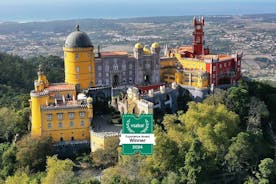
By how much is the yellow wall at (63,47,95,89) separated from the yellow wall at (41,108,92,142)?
7.80 m

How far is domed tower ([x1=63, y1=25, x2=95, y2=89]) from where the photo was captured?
53562 millimetres

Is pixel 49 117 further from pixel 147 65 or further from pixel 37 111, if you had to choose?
pixel 147 65

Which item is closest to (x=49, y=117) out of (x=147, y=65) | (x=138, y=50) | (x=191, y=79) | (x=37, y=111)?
(x=37, y=111)

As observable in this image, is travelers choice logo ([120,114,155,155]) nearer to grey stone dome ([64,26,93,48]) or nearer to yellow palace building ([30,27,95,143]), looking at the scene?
yellow palace building ([30,27,95,143])

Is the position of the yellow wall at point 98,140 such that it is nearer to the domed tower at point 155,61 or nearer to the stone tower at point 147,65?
the stone tower at point 147,65

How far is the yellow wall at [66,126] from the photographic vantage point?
47.4 meters

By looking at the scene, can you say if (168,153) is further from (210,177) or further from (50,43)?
(50,43)

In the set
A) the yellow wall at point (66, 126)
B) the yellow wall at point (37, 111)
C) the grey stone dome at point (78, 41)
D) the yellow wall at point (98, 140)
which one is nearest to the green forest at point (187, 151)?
the yellow wall at point (98, 140)

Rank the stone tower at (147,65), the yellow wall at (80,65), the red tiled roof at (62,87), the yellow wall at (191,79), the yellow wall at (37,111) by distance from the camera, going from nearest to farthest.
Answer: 1. the yellow wall at (37,111)
2. the red tiled roof at (62,87)
3. the yellow wall at (80,65)
4. the yellow wall at (191,79)
5. the stone tower at (147,65)

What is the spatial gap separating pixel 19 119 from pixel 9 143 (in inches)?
119

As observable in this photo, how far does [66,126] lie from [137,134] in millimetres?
26532

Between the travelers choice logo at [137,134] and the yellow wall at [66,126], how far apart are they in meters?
25.4

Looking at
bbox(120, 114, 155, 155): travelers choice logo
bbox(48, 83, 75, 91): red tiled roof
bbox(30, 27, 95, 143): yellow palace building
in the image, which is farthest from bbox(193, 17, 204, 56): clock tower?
bbox(120, 114, 155, 155): travelers choice logo

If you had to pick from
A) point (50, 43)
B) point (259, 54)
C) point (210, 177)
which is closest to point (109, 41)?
point (50, 43)
